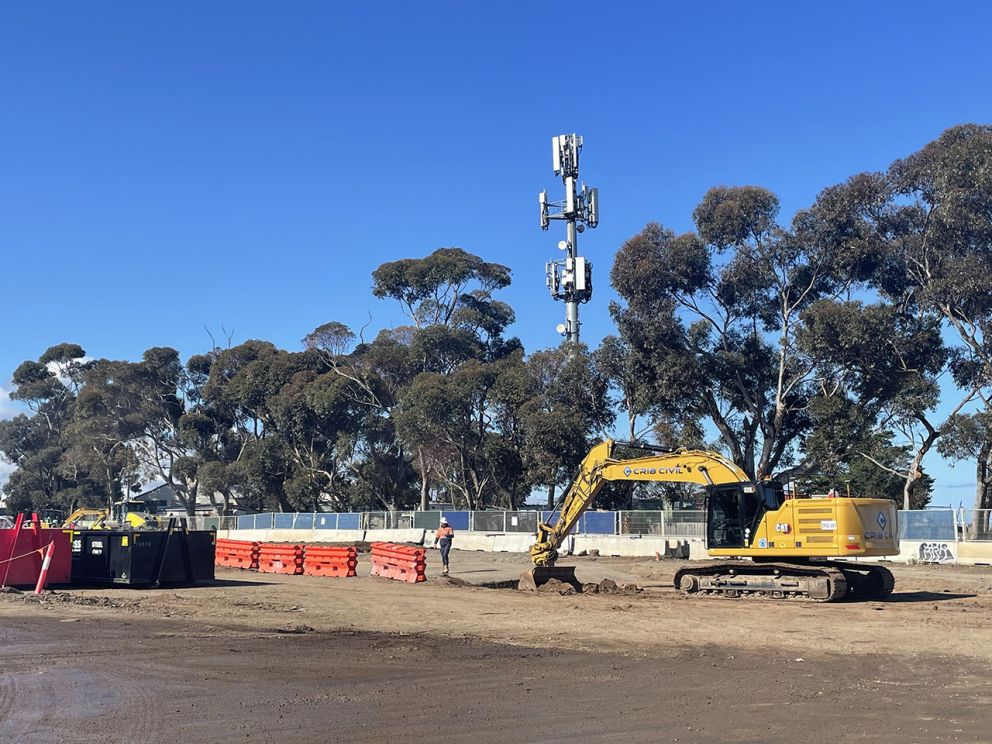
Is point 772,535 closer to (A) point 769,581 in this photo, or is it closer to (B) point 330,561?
(A) point 769,581

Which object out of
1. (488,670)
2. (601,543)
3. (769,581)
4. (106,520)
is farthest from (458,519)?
(488,670)

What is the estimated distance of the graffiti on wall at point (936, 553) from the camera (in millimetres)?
33125

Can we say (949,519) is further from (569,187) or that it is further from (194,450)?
(194,450)

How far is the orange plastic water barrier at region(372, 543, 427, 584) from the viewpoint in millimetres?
25969

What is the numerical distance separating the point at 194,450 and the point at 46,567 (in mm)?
55239

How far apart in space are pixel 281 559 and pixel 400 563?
15.5ft

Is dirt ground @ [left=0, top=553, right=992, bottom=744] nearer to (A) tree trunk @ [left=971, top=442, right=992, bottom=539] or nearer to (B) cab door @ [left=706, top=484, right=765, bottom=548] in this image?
(B) cab door @ [left=706, top=484, right=765, bottom=548]

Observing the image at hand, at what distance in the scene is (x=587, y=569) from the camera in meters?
32.6

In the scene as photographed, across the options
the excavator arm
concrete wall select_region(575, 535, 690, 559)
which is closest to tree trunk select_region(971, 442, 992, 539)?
concrete wall select_region(575, 535, 690, 559)

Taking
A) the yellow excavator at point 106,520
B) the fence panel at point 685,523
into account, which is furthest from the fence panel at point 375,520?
the fence panel at point 685,523

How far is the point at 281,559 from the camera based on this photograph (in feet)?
96.4

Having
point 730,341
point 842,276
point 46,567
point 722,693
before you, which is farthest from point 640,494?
point 722,693

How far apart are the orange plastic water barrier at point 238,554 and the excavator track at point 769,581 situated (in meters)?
14.2

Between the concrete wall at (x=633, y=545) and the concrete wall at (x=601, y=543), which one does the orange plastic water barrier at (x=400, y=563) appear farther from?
the concrete wall at (x=633, y=545)
